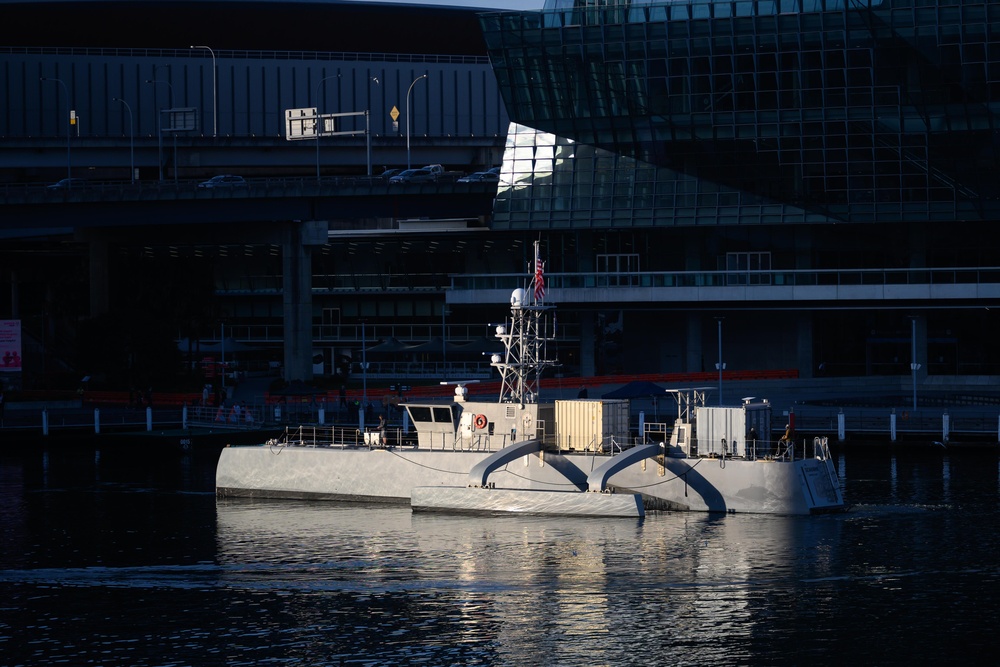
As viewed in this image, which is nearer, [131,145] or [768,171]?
[768,171]

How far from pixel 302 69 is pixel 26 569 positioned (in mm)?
134455

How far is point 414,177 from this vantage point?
12538 centimetres

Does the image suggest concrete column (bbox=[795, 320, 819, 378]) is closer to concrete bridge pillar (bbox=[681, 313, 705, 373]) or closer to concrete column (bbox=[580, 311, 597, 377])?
concrete bridge pillar (bbox=[681, 313, 705, 373])

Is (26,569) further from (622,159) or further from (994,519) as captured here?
(622,159)

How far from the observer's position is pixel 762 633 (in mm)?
37781

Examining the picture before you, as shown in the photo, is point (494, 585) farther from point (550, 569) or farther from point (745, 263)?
point (745, 263)

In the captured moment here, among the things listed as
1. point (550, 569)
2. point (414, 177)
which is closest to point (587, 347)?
point (414, 177)

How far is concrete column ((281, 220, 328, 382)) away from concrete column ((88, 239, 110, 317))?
14.5m

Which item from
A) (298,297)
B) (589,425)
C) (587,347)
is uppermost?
(298,297)

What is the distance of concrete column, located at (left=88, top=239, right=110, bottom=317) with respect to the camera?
373ft

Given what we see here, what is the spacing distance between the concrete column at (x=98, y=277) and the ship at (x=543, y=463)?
5499 centimetres

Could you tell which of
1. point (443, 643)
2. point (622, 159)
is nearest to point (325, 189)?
point (622, 159)

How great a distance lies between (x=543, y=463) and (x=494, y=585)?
13.5 meters

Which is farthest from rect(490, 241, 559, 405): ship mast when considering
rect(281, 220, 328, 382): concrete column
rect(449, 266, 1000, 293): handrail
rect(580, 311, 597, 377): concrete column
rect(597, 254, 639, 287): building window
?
rect(597, 254, 639, 287): building window
